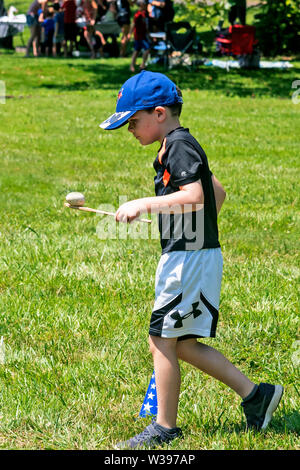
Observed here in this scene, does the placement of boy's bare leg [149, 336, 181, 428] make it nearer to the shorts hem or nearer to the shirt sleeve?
the shorts hem

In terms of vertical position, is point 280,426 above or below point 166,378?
below

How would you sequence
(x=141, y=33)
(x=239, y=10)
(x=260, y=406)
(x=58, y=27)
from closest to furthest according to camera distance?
(x=260, y=406)
(x=141, y=33)
(x=239, y=10)
(x=58, y=27)

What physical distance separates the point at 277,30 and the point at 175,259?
2252 cm

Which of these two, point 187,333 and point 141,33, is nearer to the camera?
point 187,333

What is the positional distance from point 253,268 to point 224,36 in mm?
18260

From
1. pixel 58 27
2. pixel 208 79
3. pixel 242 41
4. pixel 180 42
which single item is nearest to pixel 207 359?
pixel 208 79

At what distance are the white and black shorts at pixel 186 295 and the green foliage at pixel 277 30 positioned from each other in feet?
70.9

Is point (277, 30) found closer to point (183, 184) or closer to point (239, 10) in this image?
point (239, 10)

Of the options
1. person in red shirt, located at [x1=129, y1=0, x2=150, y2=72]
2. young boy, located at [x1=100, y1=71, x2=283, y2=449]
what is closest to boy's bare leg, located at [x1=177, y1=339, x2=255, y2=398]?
young boy, located at [x1=100, y1=71, x2=283, y2=449]

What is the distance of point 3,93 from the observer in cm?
1577

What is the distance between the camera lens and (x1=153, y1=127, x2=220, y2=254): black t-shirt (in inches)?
108

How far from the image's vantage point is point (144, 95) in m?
2.87

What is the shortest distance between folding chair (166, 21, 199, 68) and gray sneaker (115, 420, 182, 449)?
17905 mm

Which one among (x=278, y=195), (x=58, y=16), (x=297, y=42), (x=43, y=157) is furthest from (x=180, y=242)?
(x=297, y=42)
